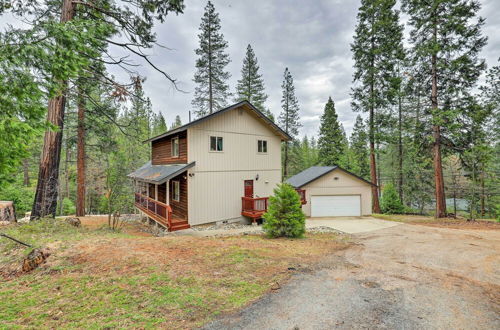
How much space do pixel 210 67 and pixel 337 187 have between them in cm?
1574

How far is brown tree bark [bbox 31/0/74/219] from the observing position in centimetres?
767

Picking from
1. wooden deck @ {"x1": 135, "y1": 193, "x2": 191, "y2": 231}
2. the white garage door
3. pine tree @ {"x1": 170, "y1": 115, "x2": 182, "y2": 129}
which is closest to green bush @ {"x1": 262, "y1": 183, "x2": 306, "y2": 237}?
wooden deck @ {"x1": 135, "y1": 193, "x2": 191, "y2": 231}

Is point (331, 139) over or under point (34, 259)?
over

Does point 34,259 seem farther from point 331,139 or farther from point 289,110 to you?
point 331,139

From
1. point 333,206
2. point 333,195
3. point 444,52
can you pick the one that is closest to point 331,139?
point 333,195

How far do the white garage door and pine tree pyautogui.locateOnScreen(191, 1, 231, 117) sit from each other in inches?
524

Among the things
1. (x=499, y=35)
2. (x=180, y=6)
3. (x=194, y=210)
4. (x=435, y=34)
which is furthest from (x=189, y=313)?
(x=499, y=35)

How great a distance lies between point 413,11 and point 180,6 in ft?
45.5

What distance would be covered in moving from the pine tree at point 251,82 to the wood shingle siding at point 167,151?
13.3 metres

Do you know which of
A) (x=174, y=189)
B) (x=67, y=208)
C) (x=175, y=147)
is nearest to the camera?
(x=175, y=147)

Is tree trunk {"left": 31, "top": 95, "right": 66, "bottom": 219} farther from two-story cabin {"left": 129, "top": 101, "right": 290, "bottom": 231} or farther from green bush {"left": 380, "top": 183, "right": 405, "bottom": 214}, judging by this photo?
green bush {"left": 380, "top": 183, "right": 405, "bottom": 214}

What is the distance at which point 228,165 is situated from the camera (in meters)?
12.2

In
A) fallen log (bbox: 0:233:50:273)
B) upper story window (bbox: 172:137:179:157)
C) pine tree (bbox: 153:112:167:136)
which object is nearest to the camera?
fallen log (bbox: 0:233:50:273)

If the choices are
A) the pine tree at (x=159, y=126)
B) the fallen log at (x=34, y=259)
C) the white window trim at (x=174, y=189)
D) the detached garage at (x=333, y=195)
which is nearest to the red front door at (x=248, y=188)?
the detached garage at (x=333, y=195)
